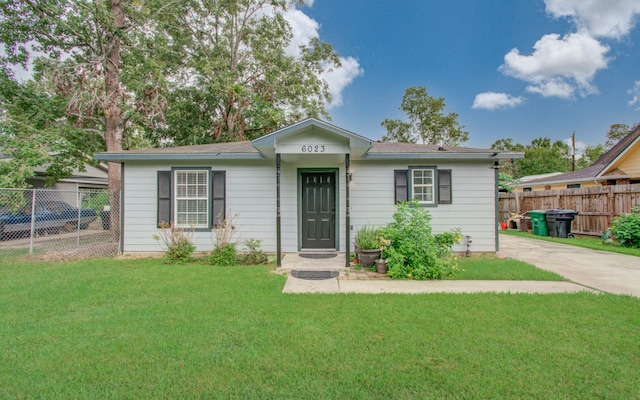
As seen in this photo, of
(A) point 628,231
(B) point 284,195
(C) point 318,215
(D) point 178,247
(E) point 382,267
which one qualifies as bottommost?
(E) point 382,267

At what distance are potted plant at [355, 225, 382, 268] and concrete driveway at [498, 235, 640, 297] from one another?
3295mm

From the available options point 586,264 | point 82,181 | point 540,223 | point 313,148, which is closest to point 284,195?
point 313,148

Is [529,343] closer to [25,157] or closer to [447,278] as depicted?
[447,278]

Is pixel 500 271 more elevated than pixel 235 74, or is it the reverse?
pixel 235 74

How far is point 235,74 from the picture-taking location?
1417 cm

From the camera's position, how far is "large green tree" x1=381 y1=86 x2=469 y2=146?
2125 cm

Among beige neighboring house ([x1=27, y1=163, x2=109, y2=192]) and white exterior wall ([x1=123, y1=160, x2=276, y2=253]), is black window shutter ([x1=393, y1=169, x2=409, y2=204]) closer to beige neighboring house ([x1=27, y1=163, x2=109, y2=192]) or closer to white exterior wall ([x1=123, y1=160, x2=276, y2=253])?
white exterior wall ([x1=123, y1=160, x2=276, y2=253])

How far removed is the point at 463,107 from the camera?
69.5ft

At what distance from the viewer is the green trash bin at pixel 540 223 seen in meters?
10.9

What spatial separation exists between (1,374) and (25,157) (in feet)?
30.0

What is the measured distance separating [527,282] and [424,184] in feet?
10.3

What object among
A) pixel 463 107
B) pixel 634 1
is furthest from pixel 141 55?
pixel 463 107

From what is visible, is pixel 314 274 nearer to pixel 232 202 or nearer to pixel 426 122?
pixel 232 202

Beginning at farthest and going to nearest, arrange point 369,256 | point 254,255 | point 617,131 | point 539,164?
point 539,164, point 617,131, point 254,255, point 369,256
